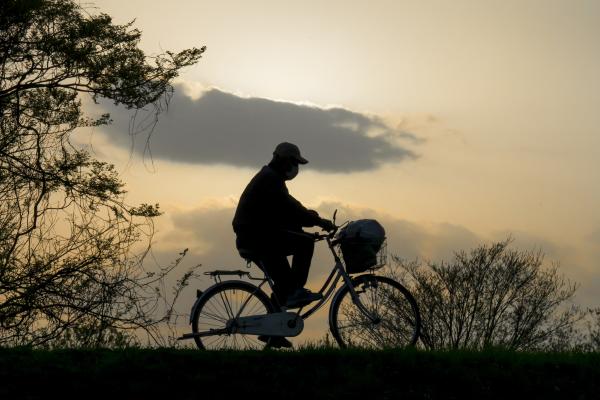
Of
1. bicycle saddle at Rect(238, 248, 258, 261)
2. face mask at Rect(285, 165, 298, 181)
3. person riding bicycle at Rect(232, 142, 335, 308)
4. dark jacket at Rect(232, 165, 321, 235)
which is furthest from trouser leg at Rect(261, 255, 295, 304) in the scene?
face mask at Rect(285, 165, 298, 181)

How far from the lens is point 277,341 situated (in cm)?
984

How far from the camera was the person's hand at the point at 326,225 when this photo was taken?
389 inches

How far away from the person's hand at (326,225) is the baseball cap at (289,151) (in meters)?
0.73

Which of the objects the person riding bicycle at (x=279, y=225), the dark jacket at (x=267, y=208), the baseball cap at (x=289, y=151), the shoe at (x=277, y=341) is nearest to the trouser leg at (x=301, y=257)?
the person riding bicycle at (x=279, y=225)

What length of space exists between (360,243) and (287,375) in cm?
247

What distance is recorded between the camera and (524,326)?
3206 centimetres

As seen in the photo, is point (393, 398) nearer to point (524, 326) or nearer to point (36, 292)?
point (36, 292)

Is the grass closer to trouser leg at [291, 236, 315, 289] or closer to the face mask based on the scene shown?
trouser leg at [291, 236, 315, 289]

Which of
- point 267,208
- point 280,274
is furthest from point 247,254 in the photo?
point 267,208

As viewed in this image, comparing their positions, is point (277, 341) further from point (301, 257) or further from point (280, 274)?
point (301, 257)

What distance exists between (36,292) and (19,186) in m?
1.86

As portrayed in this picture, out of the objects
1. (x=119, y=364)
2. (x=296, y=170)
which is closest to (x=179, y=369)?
→ (x=119, y=364)

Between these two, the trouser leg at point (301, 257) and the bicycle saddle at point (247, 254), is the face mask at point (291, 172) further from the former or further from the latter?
the bicycle saddle at point (247, 254)

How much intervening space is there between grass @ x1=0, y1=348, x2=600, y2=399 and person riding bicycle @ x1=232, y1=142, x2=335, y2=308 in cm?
103
